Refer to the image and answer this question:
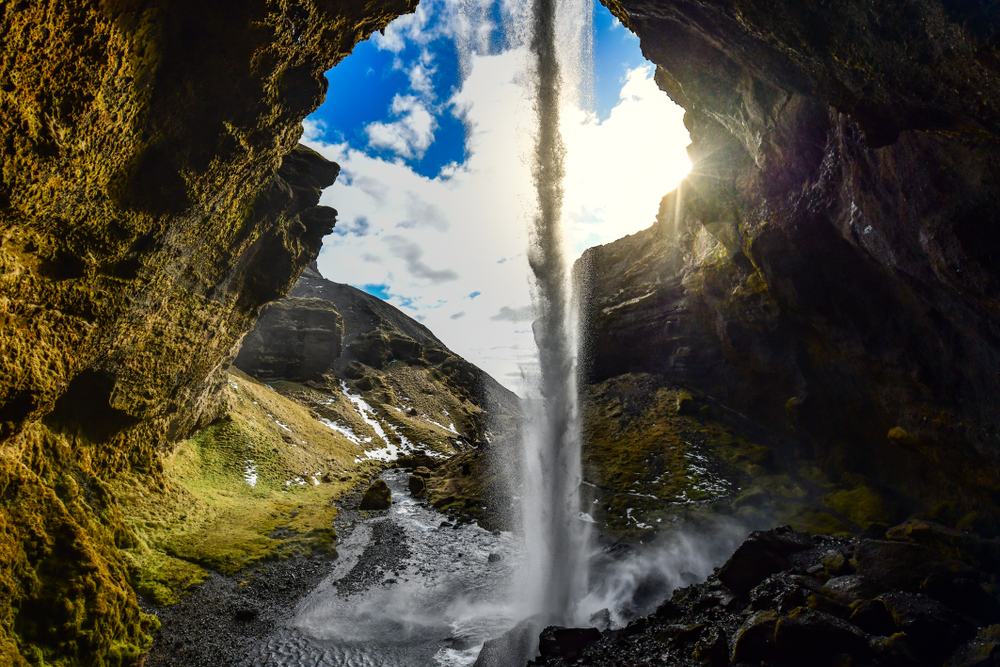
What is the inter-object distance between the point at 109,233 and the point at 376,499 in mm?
22121

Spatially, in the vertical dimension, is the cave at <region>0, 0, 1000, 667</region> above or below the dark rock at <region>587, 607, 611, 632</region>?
above

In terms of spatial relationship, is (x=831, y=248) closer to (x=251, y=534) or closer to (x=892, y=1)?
(x=892, y=1)

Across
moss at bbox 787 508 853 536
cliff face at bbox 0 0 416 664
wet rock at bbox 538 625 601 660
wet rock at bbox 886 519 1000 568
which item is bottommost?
wet rock at bbox 538 625 601 660

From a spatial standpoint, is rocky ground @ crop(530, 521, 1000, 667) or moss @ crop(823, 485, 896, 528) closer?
rocky ground @ crop(530, 521, 1000, 667)

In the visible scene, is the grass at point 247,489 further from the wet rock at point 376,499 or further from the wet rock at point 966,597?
the wet rock at point 966,597

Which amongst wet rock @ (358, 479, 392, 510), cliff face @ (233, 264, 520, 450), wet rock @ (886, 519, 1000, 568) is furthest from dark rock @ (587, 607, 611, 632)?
cliff face @ (233, 264, 520, 450)

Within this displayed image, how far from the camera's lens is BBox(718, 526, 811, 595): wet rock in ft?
37.6

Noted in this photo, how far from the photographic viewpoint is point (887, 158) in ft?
35.1

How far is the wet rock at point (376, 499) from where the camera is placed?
28.2m

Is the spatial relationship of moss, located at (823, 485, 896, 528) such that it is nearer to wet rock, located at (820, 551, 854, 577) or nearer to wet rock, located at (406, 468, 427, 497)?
wet rock, located at (820, 551, 854, 577)

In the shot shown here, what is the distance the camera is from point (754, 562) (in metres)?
11.7

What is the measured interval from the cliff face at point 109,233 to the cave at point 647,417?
9 cm

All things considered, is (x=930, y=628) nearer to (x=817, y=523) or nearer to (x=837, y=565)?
(x=837, y=565)

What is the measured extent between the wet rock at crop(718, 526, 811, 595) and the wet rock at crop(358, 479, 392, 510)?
2278 cm
